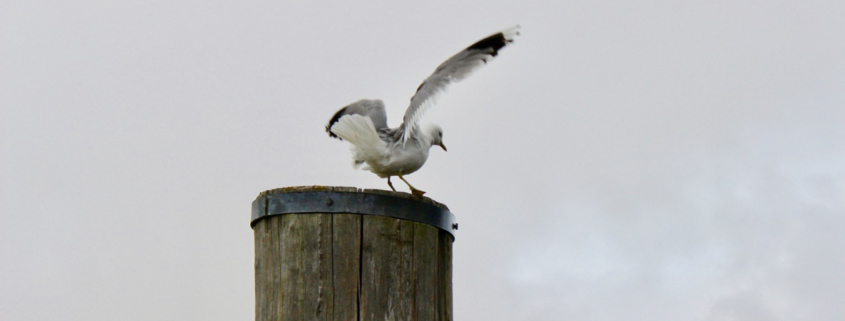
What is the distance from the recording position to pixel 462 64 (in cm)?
565

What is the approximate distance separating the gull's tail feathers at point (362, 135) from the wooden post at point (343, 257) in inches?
105

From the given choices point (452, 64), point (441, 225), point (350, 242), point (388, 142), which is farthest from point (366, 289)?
point (388, 142)

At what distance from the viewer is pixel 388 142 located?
6461 mm

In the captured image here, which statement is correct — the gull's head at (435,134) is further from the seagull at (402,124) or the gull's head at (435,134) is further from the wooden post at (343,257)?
the wooden post at (343,257)

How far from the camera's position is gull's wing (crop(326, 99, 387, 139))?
664 cm

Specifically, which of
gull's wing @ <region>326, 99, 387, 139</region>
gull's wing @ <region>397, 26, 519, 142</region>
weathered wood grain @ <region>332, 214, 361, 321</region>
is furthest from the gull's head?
weathered wood grain @ <region>332, 214, 361, 321</region>

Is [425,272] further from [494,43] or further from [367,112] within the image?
[367,112]

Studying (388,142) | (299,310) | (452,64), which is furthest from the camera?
(388,142)

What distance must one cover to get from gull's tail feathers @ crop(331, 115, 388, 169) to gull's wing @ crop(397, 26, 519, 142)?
0.70 m

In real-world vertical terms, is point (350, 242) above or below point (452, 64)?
below

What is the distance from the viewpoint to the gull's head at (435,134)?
24.2 feet

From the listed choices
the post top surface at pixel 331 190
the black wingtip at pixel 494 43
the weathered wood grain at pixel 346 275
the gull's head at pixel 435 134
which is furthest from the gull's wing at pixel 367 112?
the weathered wood grain at pixel 346 275

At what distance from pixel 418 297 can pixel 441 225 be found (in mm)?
369

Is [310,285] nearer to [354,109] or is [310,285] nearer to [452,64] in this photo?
[452,64]
